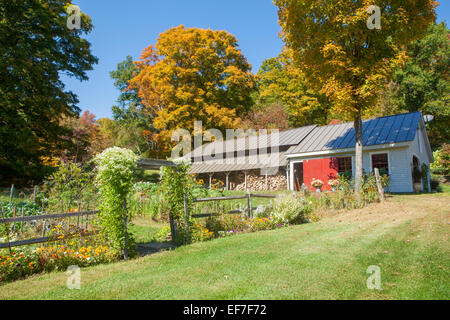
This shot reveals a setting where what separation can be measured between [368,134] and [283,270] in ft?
48.6

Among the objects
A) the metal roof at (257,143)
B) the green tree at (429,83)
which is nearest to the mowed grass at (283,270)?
the metal roof at (257,143)

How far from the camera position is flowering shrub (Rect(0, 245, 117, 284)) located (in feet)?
15.1

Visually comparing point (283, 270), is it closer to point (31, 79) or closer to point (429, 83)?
point (31, 79)

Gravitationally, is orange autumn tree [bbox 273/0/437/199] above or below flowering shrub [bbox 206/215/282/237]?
above

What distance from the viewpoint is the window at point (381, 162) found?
1537 cm

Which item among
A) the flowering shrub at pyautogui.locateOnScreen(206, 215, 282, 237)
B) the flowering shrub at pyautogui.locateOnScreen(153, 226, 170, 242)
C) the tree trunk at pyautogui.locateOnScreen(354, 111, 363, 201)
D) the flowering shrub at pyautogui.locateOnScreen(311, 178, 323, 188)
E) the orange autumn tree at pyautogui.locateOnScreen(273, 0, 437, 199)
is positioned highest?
the orange autumn tree at pyautogui.locateOnScreen(273, 0, 437, 199)

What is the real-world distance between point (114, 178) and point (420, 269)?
5.55m

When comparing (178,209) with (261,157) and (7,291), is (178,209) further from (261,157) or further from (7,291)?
(261,157)

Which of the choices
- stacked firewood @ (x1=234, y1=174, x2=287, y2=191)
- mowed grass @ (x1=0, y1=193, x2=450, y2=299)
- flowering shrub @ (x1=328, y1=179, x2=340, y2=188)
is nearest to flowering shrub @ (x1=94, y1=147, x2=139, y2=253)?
mowed grass @ (x1=0, y1=193, x2=450, y2=299)

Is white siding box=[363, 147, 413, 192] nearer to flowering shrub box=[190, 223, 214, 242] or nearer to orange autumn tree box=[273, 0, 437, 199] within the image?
orange autumn tree box=[273, 0, 437, 199]

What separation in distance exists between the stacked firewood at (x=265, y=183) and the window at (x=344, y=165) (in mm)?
4193

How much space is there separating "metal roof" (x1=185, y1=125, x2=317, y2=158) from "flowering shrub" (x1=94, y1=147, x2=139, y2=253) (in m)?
15.8

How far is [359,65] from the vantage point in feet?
39.5

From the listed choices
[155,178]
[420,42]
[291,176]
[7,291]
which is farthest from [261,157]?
[420,42]
